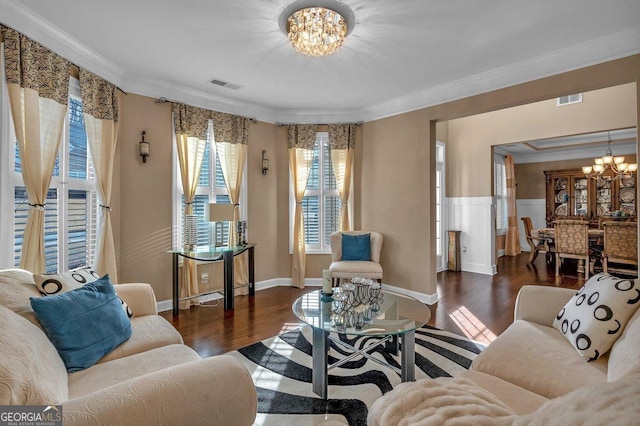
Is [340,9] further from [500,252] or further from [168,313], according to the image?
[500,252]

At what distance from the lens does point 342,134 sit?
187 inches

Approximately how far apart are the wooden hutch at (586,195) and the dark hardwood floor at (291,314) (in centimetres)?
357

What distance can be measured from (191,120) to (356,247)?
2799 millimetres

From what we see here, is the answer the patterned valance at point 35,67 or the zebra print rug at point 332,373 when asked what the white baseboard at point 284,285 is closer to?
the zebra print rug at point 332,373

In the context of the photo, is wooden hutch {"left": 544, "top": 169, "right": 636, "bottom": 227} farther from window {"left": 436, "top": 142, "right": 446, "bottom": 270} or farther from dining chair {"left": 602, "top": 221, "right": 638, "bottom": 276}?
window {"left": 436, "top": 142, "right": 446, "bottom": 270}

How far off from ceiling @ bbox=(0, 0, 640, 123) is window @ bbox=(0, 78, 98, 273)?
0.65 metres

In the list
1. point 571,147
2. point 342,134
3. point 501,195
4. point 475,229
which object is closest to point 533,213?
point 501,195

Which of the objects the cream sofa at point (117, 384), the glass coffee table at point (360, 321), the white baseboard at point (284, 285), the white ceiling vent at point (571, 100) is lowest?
the white baseboard at point (284, 285)

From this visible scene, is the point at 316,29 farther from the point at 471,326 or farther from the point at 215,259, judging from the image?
the point at 471,326

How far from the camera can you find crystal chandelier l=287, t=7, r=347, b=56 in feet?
7.46

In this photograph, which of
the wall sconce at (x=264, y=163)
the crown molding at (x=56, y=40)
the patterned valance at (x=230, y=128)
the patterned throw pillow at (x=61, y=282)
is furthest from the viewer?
the wall sconce at (x=264, y=163)

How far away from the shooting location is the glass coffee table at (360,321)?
2039 millimetres

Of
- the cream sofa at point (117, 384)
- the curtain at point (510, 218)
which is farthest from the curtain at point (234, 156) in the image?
the curtain at point (510, 218)

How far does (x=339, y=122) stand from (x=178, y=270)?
3.12m
